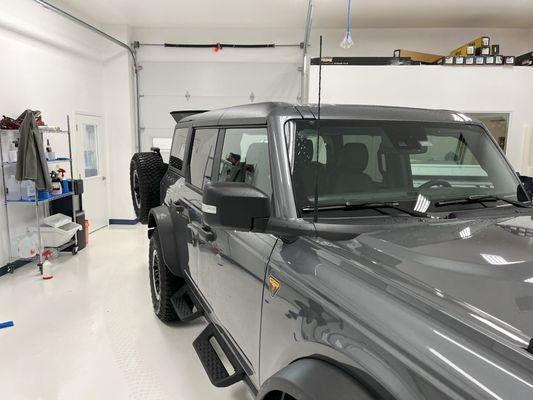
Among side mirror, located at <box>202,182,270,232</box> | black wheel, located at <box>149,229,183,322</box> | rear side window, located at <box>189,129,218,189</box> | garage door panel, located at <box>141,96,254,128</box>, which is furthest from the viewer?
garage door panel, located at <box>141,96,254,128</box>

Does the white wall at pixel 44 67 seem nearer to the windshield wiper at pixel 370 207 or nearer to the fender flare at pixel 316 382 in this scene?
the windshield wiper at pixel 370 207

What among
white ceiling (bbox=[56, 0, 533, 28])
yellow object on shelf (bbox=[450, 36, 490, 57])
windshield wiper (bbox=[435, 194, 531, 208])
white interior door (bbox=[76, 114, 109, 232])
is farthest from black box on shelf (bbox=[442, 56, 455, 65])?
white interior door (bbox=[76, 114, 109, 232])

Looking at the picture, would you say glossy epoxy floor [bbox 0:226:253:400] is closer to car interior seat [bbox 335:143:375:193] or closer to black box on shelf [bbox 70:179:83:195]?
black box on shelf [bbox 70:179:83:195]

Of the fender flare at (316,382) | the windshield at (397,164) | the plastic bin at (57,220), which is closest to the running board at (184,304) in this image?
the windshield at (397,164)

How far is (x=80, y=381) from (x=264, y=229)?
1.99m

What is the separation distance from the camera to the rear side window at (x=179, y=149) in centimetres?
Answer: 306

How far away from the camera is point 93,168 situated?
6.98 m

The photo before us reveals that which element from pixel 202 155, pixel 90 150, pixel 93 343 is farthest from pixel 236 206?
pixel 90 150

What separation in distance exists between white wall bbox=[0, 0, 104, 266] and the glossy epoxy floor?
122 cm

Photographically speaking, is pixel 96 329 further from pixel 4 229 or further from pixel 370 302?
pixel 370 302

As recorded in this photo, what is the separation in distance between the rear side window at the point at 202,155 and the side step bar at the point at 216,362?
891mm

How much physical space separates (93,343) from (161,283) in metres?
0.67

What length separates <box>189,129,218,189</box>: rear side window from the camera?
2.36m

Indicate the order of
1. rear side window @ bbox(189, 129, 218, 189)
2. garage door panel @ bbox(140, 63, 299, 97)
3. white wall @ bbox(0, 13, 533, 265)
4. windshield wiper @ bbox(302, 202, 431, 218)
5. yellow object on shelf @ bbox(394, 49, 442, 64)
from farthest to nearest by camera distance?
garage door panel @ bbox(140, 63, 299, 97)
yellow object on shelf @ bbox(394, 49, 442, 64)
white wall @ bbox(0, 13, 533, 265)
rear side window @ bbox(189, 129, 218, 189)
windshield wiper @ bbox(302, 202, 431, 218)
